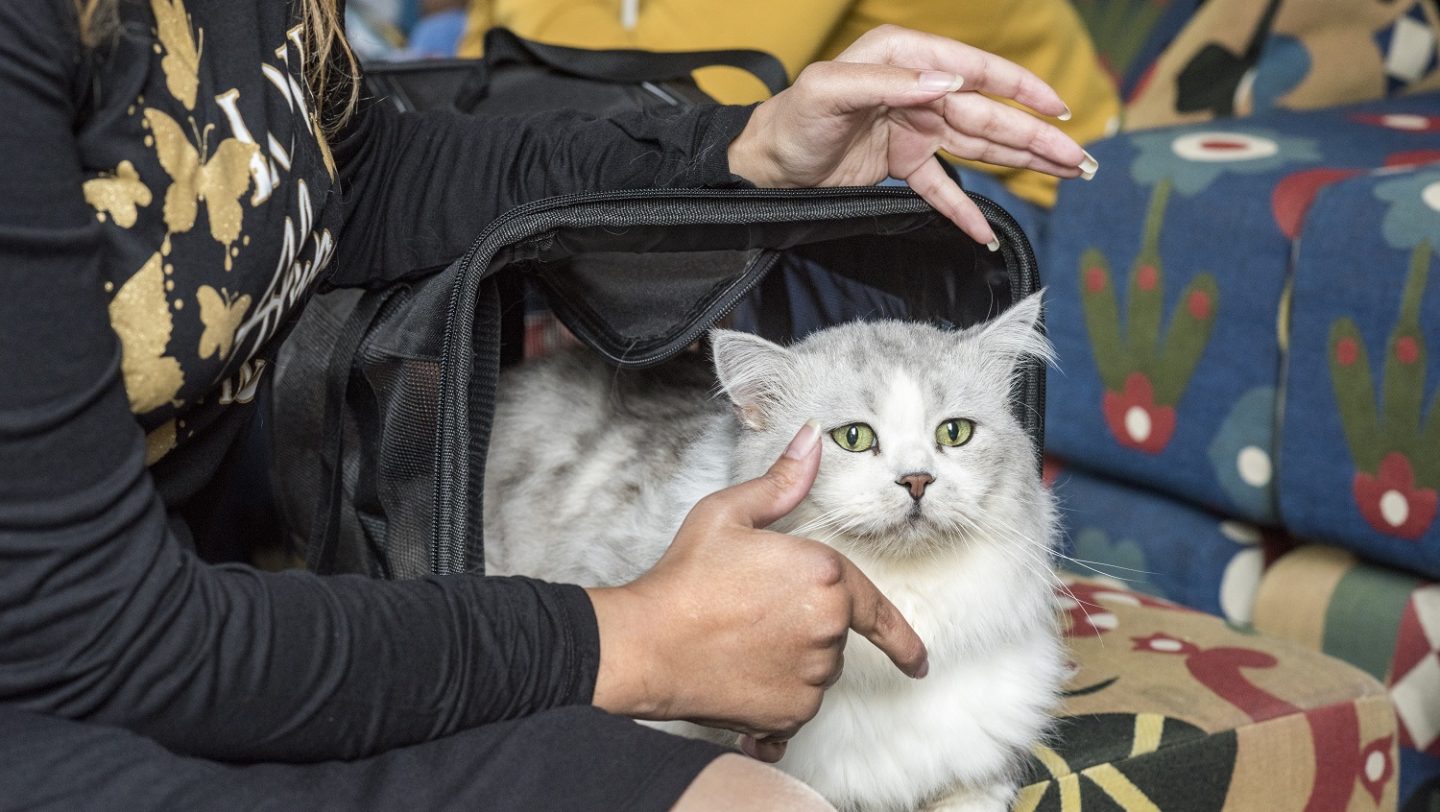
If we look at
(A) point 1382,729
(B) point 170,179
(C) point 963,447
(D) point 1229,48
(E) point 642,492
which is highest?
(D) point 1229,48

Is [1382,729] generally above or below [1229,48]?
below

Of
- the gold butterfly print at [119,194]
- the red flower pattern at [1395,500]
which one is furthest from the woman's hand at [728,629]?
the red flower pattern at [1395,500]

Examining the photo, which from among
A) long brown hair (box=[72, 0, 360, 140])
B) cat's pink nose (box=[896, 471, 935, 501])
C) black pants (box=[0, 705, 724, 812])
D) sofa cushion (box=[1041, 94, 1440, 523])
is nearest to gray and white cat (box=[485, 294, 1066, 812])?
cat's pink nose (box=[896, 471, 935, 501])

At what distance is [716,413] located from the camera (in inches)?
56.7

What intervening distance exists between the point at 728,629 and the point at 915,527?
271mm

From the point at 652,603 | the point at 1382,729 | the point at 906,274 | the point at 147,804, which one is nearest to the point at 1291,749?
the point at 1382,729

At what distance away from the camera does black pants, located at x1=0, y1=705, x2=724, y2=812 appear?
0.74 metres

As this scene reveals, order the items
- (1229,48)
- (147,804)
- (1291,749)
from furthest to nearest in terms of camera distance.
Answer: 1. (1229,48)
2. (1291,749)
3. (147,804)

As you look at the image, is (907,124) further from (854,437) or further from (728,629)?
(728,629)

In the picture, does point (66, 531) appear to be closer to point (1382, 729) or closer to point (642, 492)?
point (642, 492)

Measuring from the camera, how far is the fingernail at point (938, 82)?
1138 mm

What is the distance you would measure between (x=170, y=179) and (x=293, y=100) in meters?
0.17

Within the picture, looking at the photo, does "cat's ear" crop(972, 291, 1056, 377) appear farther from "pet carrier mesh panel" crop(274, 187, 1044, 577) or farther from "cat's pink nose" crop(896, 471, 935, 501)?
"cat's pink nose" crop(896, 471, 935, 501)

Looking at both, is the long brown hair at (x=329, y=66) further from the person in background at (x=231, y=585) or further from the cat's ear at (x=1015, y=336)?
the cat's ear at (x=1015, y=336)
